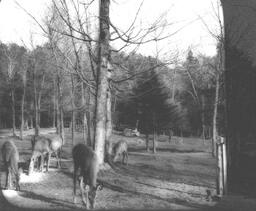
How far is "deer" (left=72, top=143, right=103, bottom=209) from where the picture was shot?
8.77m

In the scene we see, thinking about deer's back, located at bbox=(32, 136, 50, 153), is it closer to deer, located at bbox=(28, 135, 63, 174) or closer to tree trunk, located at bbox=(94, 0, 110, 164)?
deer, located at bbox=(28, 135, 63, 174)

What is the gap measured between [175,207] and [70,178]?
4475mm

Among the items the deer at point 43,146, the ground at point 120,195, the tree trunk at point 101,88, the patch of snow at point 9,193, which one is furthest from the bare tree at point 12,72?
the patch of snow at point 9,193

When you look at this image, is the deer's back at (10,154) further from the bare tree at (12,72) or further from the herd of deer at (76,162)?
the bare tree at (12,72)

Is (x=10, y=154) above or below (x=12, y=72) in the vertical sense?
below

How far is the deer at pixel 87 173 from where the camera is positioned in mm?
8766

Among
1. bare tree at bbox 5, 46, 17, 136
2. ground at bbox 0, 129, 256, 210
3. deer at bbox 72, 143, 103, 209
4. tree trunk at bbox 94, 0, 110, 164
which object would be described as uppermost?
bare tree at bbox 5, 46, 17, 136


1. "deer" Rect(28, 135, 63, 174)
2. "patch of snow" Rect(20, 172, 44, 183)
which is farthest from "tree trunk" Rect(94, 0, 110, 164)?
"deer" Rect(28, 135, 63, 174)

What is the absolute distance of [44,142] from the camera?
51.5 ft

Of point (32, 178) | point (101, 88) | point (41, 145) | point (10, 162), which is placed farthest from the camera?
point (41, 145)

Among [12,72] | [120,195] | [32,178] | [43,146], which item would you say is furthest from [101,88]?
[12,72]

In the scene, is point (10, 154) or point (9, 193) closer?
point (9, 193)

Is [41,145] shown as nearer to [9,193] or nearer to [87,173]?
[9,193]

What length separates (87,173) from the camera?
9305 millimetres
